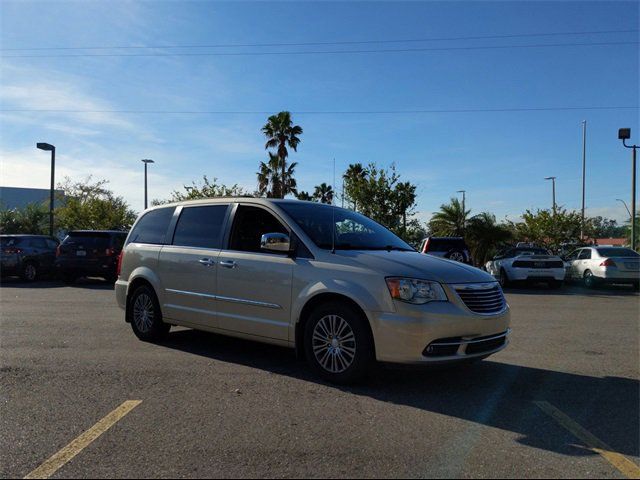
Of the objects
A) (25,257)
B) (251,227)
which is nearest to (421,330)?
(251,227)

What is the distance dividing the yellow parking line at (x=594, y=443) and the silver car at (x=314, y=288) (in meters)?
0.85

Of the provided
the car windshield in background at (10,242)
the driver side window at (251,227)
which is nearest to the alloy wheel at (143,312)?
the driver side window at (251,227)

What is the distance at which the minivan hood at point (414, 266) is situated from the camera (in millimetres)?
5023

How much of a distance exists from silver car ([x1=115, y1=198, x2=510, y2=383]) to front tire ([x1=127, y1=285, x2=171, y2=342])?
0.7 inches

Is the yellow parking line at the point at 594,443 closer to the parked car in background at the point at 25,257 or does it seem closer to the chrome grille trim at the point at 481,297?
the chrome grille trim at the point at 481,297

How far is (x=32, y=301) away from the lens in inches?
481

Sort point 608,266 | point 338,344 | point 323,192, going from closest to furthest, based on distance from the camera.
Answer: point 338,344, point 608,266, point 323,192

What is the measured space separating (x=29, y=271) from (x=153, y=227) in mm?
12521

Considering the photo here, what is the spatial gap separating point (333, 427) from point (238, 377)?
1.73 m

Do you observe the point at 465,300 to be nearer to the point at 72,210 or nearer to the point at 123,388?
the point at 123,388

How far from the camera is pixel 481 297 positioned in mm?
5219

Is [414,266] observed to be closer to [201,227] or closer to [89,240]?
[201,227]

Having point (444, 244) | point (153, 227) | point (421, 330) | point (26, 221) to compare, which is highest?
point (26, 221)

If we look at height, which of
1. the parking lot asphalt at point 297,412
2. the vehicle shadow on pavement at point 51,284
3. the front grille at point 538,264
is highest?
the front grille at point 538,264
